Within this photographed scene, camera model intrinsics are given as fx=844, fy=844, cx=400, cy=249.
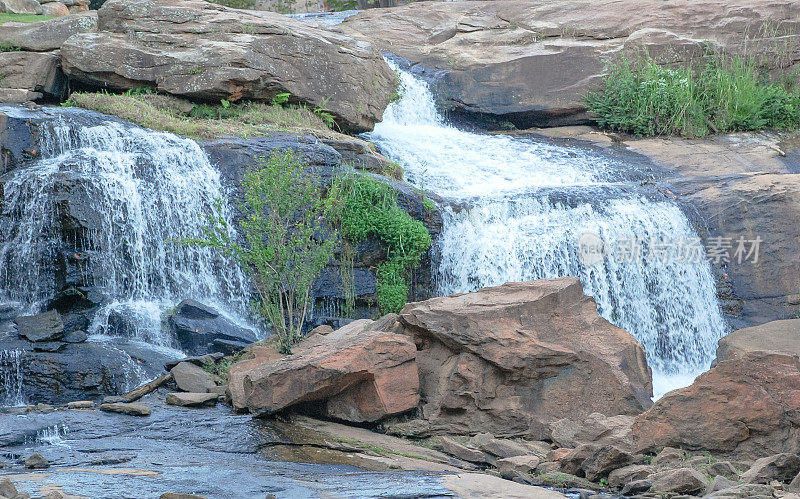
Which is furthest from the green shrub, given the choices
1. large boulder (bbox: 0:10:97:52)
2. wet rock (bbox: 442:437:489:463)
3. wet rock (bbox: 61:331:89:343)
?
large boulder (bbox: 0:10:97:52)

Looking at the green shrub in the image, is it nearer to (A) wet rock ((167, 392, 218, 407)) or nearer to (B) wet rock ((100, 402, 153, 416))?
(A) wet rock ((167, 392, 218, 407))

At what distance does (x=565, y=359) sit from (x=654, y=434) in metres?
1.04

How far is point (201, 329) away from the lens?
8016 millimetres

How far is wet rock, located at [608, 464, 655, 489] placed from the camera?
15.9 ft

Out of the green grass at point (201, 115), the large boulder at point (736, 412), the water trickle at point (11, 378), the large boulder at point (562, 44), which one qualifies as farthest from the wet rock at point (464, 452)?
the large boulder at point (562, 44)

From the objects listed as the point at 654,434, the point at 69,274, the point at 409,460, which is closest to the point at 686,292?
the point at 654,434

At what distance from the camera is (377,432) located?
19.6 ft

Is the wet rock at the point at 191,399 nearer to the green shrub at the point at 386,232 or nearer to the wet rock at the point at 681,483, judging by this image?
the green shrub at the point at 386,232

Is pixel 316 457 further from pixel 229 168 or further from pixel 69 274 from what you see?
pixel 229 168

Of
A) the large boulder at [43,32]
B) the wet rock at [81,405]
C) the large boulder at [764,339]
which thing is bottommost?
the large boulder at [764,339]

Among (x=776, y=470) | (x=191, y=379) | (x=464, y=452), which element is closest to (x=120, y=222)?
(x=191, y=379)

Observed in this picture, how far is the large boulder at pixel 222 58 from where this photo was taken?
11.5 meters

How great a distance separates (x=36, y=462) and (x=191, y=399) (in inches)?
63.3

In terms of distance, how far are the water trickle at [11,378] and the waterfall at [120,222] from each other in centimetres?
93
